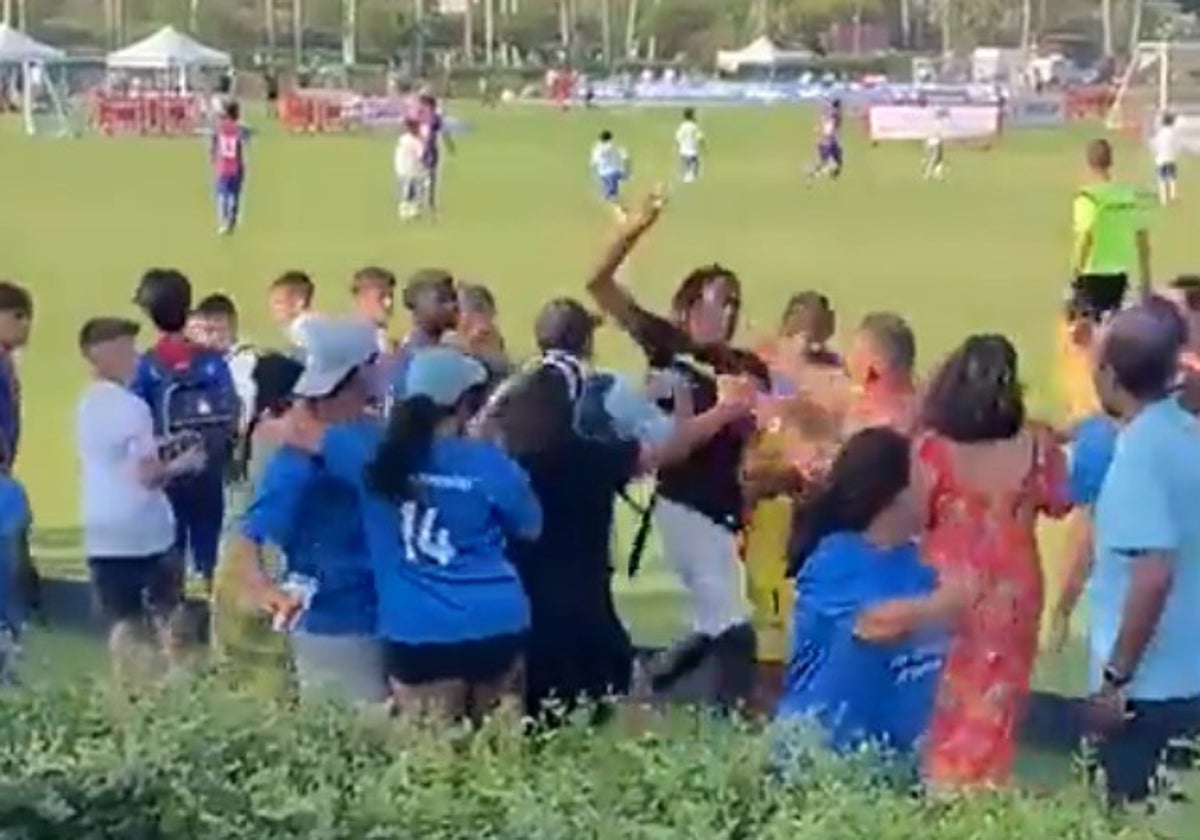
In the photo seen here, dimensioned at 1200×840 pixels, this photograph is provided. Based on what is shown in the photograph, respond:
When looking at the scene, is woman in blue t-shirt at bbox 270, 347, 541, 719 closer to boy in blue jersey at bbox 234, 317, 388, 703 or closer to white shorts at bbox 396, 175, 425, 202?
boy in blue jersey at bbox 234, 317, 388, 703

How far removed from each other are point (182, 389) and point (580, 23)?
424 feet

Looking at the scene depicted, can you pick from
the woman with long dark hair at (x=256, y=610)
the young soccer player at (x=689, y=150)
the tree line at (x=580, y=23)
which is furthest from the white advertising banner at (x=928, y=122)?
the tree line at (x=580, y=23)

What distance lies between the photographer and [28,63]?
69.4 metres

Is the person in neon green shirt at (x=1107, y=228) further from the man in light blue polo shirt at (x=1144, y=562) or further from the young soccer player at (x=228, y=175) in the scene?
the young soccer player at (x=228, y=175)

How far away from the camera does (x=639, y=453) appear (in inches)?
345

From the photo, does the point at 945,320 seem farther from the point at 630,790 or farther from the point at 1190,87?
the point at 1190,87

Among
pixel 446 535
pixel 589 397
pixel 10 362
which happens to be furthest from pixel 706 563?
pixel 10 362

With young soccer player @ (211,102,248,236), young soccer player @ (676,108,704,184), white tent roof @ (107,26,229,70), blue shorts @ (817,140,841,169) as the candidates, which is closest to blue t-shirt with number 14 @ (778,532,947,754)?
young soccer player @ (211,102,248,236)

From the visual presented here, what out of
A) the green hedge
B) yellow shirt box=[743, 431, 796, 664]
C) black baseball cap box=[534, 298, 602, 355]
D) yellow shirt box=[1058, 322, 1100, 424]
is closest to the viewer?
the green hedge

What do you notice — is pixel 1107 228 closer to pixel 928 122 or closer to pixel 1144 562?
pixel 1144 562

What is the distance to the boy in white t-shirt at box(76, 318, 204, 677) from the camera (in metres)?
10.1

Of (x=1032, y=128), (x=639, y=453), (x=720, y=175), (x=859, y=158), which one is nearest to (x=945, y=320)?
(x=639, y=453)

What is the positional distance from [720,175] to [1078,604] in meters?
37.2

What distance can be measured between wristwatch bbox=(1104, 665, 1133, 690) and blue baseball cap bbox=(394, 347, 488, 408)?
1.79 m
